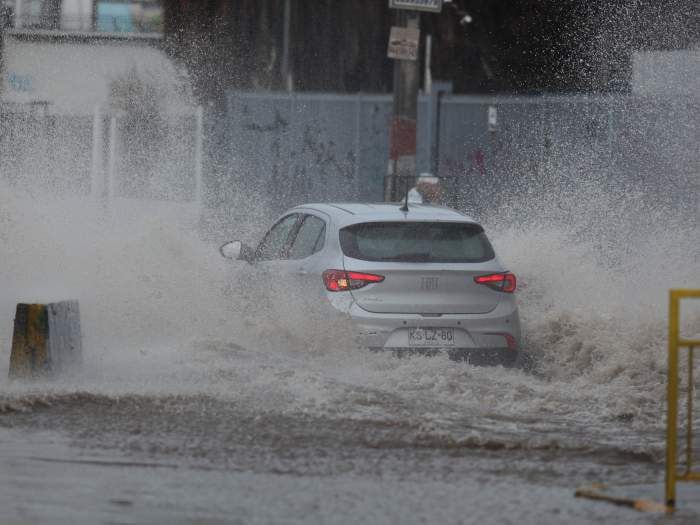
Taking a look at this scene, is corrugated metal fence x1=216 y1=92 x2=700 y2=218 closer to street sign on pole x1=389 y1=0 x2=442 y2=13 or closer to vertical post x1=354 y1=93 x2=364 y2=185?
vertical post x1=354 y1=93 x2=364 y2=185

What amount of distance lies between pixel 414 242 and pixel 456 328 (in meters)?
0.76

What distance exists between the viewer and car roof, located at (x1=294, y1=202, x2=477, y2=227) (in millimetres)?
11538

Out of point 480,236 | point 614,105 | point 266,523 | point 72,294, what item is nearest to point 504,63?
point 614,105

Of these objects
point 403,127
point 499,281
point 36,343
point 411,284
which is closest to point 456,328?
point 411,284

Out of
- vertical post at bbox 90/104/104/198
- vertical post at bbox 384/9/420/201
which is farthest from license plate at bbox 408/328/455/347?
vertical post at bbox 90/104/104/198

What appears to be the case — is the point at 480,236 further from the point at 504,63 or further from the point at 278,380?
the point at 504,63

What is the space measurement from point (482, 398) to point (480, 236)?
2.06m

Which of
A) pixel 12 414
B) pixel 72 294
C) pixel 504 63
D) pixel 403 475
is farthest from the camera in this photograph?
pixel 504 63

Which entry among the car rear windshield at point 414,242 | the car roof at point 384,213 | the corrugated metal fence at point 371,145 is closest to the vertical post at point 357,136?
the corrugated metal fence at point 371,145

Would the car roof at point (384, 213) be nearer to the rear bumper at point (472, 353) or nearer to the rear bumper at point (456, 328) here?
the rear bumper at point (456, 328)

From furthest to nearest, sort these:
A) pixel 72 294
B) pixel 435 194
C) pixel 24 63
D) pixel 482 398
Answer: pixel 24 63
pixel 435 194
pixel 72 294
pixel 482 398

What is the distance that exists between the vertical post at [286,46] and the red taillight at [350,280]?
24.4 meters

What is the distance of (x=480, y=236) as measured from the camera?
11.6 m

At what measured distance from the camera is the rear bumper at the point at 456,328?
10.9 m
